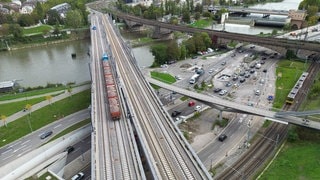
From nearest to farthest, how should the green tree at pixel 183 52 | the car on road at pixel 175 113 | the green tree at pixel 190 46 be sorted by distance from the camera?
the car on road at pixel 175 113
the green tree at pixel 183 52
the green tree at pixel 190 46

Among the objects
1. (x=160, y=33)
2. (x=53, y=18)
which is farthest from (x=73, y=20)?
(x=160, y=33)

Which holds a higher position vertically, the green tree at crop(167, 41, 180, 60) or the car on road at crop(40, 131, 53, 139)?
the green tree at crop(167, 41, 180, 60)

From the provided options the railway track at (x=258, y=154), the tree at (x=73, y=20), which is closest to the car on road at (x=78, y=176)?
the railway track at (x=258, y=154)

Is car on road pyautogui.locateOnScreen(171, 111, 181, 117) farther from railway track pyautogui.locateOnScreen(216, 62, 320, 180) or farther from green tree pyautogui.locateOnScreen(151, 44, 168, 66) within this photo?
green tree pyautogui.locateOnScreen(151, 44, 168, 66)

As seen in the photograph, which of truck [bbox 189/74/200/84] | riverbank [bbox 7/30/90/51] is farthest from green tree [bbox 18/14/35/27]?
truck [bbox 189/74/200/84]

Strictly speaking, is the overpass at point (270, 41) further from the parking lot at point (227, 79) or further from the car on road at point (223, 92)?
the car on road at point (223, 92)
